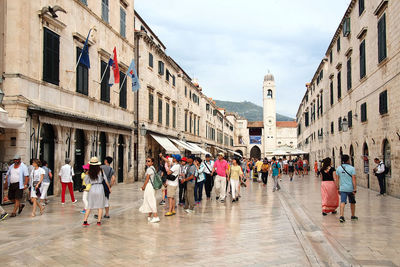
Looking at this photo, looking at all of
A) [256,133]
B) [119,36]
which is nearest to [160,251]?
[119,36]

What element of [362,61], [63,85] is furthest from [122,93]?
[362,61]

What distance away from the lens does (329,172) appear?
10438 millimetres

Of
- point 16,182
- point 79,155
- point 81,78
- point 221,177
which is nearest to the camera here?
point 16,182

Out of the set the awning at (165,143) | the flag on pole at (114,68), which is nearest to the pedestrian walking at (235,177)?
the flag on pole at (114,68)

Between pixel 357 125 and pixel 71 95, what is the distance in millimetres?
15689

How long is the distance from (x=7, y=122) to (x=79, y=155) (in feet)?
21.1

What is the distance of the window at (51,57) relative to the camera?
1445 cm

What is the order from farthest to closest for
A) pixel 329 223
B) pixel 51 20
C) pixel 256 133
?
1. pixel 256 133
2. pixel 51 20
3. pixel 329 223

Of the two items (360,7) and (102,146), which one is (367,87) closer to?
(360,7)

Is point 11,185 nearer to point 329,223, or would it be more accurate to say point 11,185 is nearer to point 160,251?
point 160,251

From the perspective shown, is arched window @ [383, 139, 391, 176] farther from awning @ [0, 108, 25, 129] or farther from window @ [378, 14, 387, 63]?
awning @ [0, 108, 25, 129]

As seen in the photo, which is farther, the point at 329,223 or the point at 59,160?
the point at 59,160

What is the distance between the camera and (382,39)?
1653 centimetres

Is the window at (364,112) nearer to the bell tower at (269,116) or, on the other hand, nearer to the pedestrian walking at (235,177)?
the pedestrian walking at (235,177)
